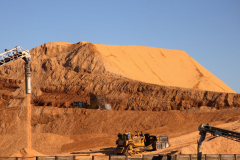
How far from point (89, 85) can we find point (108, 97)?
467cm

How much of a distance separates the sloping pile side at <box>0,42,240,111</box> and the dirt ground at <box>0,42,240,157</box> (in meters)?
0.12

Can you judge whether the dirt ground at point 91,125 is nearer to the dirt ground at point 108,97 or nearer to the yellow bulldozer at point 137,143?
the dirt ground at point 108,97

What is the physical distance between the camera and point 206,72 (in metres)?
67.9

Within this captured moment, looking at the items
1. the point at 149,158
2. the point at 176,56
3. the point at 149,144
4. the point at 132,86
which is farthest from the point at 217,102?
the point at 176,56

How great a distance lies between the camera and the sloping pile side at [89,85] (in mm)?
44406

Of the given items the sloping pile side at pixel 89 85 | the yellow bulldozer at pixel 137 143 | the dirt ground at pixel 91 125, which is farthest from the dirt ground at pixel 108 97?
the yellow bulldozer at pixel 137 143

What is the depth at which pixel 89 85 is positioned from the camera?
50.9 metres

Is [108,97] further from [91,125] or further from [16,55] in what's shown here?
[16,55]

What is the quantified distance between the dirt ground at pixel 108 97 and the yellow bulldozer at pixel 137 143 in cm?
81

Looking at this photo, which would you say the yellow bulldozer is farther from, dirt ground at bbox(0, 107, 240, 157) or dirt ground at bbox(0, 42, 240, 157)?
dirt ground at bbox(0, 107, 240, 157)

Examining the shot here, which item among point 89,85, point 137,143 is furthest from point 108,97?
point 137,143

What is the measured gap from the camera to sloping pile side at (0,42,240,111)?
4441 cm

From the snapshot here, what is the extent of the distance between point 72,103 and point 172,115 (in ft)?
51.4

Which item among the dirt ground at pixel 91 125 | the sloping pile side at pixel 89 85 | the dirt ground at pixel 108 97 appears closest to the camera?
the dirt ground at pixel 91 125
